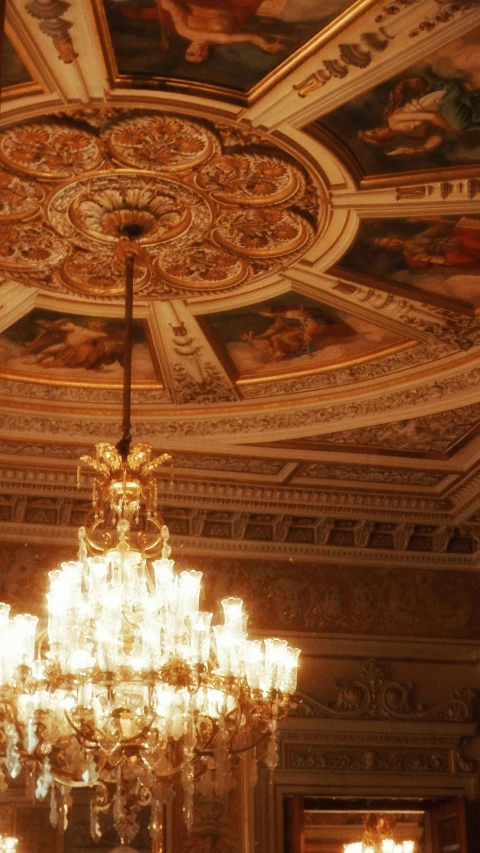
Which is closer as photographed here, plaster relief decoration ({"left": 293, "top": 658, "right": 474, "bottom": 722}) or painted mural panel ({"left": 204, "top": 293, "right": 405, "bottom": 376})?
painted mural panel ({"left": 204, "top": 293, "right": 405, "bottom": 376})

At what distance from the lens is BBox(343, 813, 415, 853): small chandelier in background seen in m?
→ 15.4

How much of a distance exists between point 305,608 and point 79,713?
517cm

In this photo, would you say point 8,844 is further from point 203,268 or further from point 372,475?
point 203,268

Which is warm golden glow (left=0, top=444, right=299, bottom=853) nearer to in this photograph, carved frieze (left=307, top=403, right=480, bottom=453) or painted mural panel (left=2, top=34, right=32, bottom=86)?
painted mural panel (left=2, top=34, right=32, bottom=86)

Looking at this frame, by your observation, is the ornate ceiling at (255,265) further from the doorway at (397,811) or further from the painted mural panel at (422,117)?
the doorway at (397,811)

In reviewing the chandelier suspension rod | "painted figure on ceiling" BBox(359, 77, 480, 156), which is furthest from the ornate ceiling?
the chandelier suspension rod

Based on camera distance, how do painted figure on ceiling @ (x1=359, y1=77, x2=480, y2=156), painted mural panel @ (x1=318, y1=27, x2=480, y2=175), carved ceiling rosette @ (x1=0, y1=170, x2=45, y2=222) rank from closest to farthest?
1. painted mural panel @ (x1=318, y1=27, x2=480, y2=175)
2. painted figure on ceiling @ (x1=359, y1=77, x2=480, y2=156)
3. carved ceiling rosette @ (x1=0, y1=170, x2=45, y2=222)

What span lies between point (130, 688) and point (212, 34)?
11.1 feet

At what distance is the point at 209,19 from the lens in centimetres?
522

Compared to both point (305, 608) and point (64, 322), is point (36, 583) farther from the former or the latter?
point (64, 322)

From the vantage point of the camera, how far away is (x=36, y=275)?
7672 millimetres

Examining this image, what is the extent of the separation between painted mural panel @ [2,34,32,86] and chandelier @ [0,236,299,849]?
1465mm

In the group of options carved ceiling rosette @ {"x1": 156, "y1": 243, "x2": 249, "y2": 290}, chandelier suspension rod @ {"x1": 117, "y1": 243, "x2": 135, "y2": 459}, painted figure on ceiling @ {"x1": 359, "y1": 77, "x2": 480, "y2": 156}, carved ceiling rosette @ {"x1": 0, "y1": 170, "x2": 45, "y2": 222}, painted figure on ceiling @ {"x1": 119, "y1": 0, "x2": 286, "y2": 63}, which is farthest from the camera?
carved ceiling rosette @ {"x1": 156, "y1": 243, "x2": 249, "y2": 290}

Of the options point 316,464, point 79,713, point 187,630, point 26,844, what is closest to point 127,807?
point 79,713
